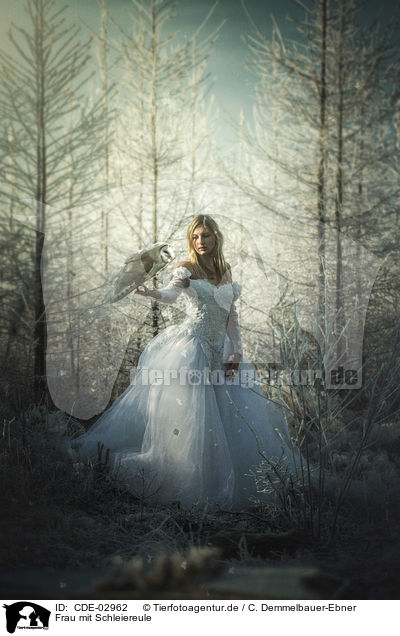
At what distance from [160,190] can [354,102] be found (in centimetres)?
194

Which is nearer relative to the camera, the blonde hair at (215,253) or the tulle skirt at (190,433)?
the tulle skirt at (190,433)

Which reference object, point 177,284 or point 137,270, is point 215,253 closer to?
point 177,284

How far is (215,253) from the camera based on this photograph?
2.76m

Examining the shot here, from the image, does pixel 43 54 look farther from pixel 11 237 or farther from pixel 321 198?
pixel 321 198

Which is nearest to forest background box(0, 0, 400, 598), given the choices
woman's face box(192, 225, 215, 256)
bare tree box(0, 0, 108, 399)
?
Answer: bare tree box(0, 0, 108, 399)

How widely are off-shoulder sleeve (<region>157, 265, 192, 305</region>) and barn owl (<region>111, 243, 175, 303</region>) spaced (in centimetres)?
14

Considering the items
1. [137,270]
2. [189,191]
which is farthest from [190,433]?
[189,191]

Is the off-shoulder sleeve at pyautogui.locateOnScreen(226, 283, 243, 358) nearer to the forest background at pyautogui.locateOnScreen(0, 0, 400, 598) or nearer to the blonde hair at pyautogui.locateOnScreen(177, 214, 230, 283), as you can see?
the blonde hair at pyautogui.locateOnScreen(177, 214, 230, 283)

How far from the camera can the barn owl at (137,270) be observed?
8.75 feet

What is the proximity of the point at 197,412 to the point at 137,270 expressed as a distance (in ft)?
2.85

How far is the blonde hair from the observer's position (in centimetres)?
273
